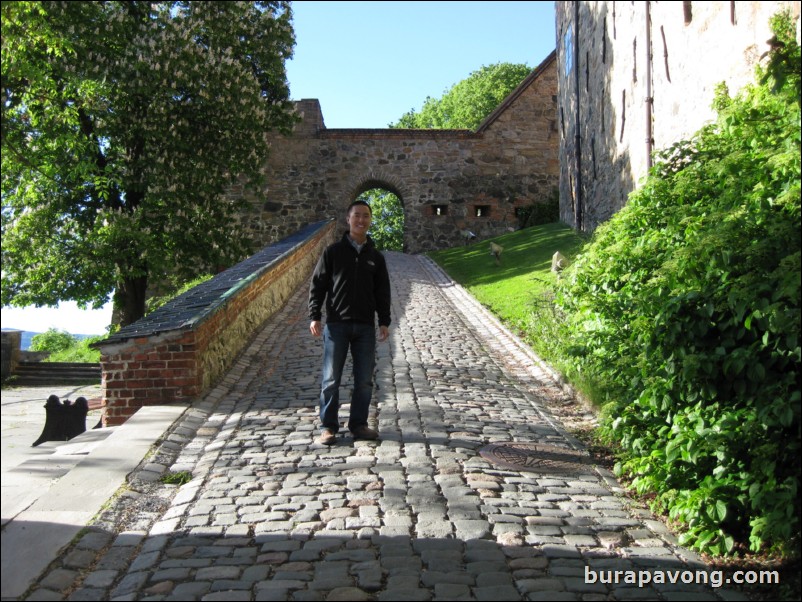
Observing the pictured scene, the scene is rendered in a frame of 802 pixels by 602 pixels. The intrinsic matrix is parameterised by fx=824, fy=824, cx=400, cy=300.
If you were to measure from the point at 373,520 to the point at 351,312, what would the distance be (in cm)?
222

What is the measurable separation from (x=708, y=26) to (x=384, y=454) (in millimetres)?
6905

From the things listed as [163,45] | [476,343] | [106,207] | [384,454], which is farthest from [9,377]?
[384,454]

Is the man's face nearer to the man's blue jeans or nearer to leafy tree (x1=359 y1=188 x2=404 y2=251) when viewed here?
the man's blue jeans

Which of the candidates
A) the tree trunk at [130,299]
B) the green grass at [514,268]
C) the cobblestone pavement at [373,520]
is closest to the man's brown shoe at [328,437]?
the cobblestone pavement at [373,520]

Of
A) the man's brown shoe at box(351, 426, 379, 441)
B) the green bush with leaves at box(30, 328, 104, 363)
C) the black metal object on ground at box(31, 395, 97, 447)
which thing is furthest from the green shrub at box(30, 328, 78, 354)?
the man's brown shoe at box(351, 426, 379, 441)

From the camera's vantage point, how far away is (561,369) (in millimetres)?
9195

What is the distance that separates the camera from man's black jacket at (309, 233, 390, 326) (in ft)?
21.6

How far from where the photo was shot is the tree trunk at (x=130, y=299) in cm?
1872

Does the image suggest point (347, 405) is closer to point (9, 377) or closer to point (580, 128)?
point (9, 377)

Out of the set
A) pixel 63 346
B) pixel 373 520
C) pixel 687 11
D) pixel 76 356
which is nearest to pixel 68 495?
pixel 373 520

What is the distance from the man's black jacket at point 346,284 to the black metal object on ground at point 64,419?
13.8ft

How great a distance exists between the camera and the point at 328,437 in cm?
634

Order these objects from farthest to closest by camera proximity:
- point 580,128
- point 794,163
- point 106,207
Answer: point 580,128, point 106,207, point 794,163

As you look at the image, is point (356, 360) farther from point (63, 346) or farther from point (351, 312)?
point (63, 346)
